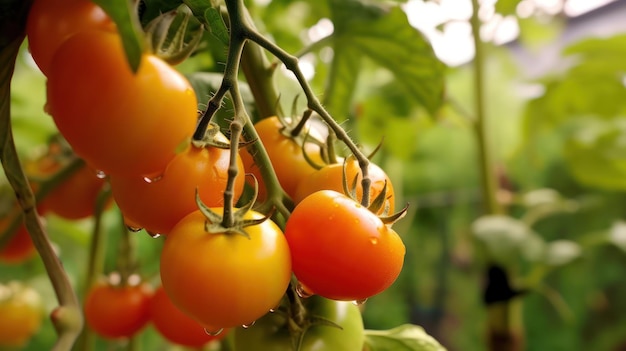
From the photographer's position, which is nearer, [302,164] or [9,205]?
[302,164]

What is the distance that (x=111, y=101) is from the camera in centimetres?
17

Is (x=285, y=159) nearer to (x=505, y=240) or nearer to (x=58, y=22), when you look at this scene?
(x=58, y=22)

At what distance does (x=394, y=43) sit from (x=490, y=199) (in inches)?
17.6

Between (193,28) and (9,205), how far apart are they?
331 millimetres

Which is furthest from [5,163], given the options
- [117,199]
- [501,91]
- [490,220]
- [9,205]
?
[501,91]

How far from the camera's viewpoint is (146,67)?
0.58 ft

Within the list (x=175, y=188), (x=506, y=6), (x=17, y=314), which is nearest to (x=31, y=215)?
(x=175, y=188)

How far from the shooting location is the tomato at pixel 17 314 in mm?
685

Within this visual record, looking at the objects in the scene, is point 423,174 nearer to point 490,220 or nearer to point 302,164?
point 490,220

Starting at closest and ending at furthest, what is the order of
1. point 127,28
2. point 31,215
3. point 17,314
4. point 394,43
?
point 127,28 < point 31,215 < point 394,43 < point 17,314

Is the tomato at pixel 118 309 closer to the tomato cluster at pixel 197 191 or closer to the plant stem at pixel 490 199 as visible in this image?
the tomato cluster at pixel 197 191

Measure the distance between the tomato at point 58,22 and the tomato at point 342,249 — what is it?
99 millimetres

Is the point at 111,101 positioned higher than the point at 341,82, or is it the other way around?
the point at 111,101

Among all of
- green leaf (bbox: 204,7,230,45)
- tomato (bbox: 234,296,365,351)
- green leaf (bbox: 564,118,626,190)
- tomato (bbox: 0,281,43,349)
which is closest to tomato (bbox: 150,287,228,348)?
tomato (bbox: 234,296,365,351)
